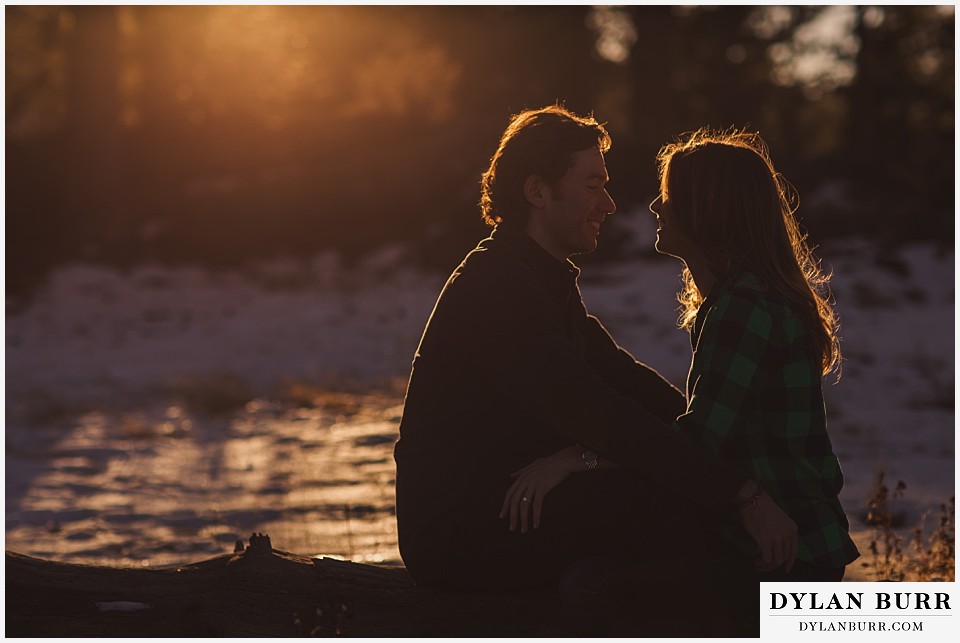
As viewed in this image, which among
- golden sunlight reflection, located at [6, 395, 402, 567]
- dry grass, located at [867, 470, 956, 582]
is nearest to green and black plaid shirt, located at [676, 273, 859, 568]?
dry grass, located at [867, 470, 956, 582]

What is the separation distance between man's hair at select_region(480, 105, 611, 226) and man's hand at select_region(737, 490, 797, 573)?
50.2 inches

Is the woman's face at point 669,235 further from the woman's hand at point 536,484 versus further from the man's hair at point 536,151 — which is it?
the woman's hand at point 536,484

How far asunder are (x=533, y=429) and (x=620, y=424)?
41 centimetres

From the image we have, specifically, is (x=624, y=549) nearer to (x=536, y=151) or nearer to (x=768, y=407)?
(x=768, y=407)

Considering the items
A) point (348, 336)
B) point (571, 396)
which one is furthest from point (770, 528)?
point (348, 336)

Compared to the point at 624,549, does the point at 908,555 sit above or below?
above

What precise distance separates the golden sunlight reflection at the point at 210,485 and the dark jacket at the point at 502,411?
236cm

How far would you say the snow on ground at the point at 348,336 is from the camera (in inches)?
440

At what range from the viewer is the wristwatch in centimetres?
378

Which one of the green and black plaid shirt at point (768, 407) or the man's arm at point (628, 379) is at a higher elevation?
the man's arm at point (628, 379)

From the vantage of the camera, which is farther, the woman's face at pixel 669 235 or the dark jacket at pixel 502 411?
the woman's face at pixel 669 235

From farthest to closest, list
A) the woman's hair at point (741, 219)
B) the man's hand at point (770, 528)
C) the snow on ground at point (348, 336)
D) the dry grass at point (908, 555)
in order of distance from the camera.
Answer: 1. the snow on ground at point (348, 336)
2. the dry grass at point (908, 555)
3. the woman's hair at point (741, 219)
4. the man's hand at point (770, 528)

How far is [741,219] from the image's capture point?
375 cm

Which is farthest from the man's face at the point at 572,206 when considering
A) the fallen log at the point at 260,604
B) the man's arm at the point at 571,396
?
the fallen log at the point at 260,604
